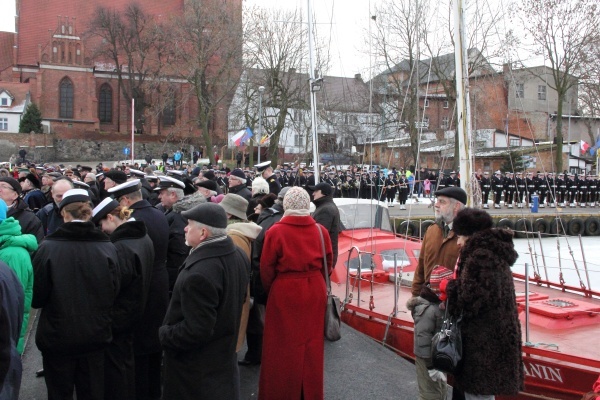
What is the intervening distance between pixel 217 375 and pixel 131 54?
61119 millimetres

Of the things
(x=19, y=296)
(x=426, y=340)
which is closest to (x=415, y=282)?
(x=426, y=340)

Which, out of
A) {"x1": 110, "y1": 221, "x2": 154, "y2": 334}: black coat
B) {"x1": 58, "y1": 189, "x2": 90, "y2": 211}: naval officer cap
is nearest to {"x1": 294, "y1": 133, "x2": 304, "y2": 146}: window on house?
{"x1": 110, "y1": 221, "x2": 154, "y2": 334}: black coat

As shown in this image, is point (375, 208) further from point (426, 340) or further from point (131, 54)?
point (131, 54)

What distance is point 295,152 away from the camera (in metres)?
62.2

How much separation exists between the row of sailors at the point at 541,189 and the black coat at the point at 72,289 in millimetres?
27020

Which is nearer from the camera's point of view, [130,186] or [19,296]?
[19,296]

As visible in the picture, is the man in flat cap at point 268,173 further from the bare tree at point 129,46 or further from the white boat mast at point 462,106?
the bare tree at point 129,46

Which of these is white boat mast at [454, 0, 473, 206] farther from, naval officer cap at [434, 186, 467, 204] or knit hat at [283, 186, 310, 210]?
knit hat at [283, 186, 310, 210]

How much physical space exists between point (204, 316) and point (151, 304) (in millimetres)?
1733

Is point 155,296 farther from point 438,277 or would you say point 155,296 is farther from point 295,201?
point 438,277

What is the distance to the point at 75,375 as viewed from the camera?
4.14 m

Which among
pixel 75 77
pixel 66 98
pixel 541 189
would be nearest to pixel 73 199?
pixel 541 189

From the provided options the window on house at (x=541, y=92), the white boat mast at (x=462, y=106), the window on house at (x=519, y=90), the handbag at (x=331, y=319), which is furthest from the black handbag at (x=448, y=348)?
the window on house at (x=541, y=92)

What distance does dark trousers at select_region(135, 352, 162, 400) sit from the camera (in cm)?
525
